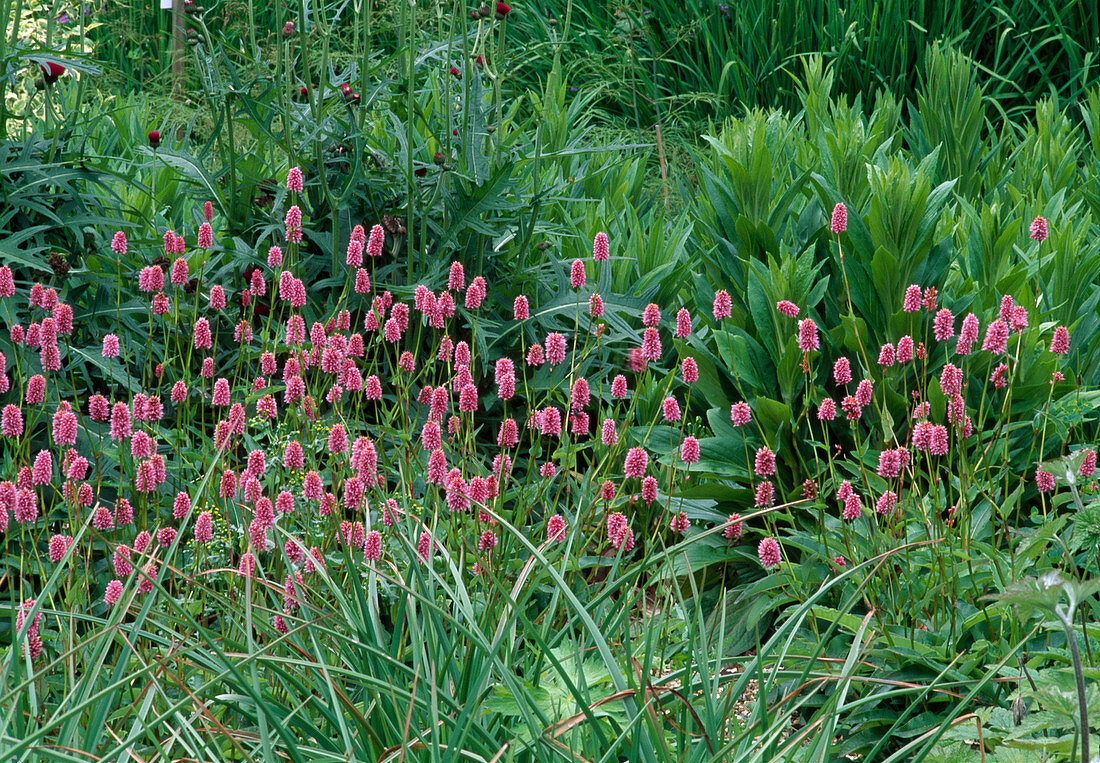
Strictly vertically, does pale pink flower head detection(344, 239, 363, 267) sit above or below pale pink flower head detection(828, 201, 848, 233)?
below

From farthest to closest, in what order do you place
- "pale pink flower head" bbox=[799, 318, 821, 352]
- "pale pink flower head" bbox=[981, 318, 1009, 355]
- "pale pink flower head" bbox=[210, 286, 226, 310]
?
"pale pink flower head" bbox=[210, 286, 226, 310], "pale pink flower head" bbox=[799, 318, 821, 352], "pale pink flower head" bbox=[981, 318, 1009, 355]

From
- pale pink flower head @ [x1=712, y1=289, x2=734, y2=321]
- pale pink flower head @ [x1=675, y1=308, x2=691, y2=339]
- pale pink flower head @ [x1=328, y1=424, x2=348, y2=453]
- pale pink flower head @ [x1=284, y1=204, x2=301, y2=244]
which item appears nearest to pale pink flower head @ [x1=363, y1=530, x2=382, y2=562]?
pale pink flower head @ [x1=328, y1=424, x2=348, y2=453]

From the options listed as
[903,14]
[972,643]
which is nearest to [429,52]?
[972,643]

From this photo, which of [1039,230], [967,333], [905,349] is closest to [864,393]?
[905,349]

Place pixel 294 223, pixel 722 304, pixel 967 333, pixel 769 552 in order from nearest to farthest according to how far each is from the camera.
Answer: pixel 769 552 → pixel 967 333 → pixel 722 304 → pixel 294 223

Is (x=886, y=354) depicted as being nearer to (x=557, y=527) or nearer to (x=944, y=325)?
(x=944, y=325)

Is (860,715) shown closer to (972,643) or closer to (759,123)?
(972,643)

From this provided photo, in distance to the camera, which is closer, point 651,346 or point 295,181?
point 651,346

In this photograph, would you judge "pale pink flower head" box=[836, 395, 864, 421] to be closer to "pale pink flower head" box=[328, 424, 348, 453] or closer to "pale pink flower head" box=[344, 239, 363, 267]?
"pale pink flower head" box=[328, 424, 348, 453]

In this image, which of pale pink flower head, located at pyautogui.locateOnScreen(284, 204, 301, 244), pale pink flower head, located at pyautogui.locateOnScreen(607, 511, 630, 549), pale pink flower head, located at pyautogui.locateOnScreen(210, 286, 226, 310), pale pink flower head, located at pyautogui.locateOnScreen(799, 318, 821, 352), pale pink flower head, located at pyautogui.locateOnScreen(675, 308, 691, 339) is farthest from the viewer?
pale pink flower head, located at pyautogui.locateOnScreen(284, 204, 301, 244)

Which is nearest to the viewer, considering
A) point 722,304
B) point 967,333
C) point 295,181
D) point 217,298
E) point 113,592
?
point 113,592

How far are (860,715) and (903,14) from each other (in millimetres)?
5235

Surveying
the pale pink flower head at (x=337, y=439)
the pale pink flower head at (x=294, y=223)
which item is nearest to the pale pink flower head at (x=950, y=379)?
the pale pink flower head at (x=337, y=439)

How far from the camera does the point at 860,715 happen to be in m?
2.12
